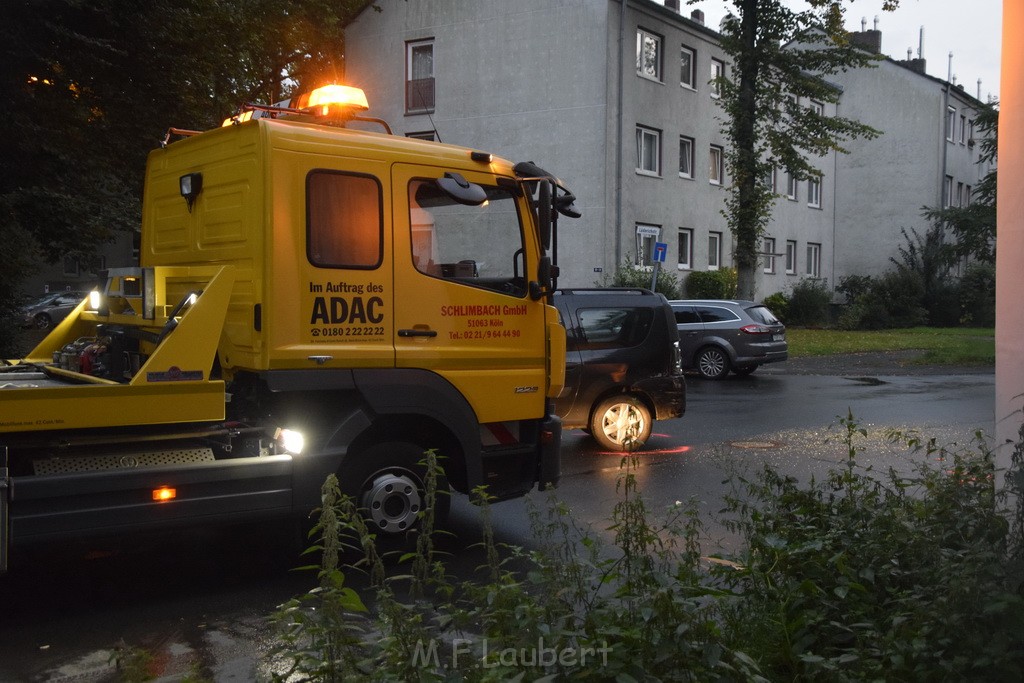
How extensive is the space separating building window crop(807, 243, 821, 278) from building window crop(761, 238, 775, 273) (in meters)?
3.48

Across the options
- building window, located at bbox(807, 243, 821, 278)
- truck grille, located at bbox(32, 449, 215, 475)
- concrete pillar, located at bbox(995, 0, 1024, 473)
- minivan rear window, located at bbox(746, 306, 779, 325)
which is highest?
building window, located at bbox(807, 243, 821, 278)

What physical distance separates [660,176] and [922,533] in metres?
30.1

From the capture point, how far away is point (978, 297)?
1724 inches

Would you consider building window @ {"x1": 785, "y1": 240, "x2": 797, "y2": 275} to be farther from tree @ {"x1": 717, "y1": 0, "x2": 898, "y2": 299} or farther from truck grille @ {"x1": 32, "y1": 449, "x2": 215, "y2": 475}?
truck grille @ {"x1": 32, "y1": 449, "x2": 215, "y2": 475}

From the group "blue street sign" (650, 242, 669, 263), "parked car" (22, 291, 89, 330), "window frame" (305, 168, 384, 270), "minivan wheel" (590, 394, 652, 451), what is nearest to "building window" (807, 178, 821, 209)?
"blue street sign" (650, 242, 669, 263)

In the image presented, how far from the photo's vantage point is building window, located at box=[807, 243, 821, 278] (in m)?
44.9

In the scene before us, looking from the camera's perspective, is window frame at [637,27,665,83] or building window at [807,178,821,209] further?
building window at [807,178,821,209]

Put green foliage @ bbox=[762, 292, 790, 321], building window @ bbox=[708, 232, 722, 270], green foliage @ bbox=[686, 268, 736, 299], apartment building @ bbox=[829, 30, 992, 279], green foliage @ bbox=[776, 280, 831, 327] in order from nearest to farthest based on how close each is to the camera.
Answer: green foliage @ bbox=[686, 268, 736, 299]
building window @ bbox=[708, 232, 722, 270]
green foliage @ bbox=[762, 292, 790, 321]
green foliage @ bbox=[776, 280, 831, 327]
apartment building @ bbox=[829, 30, 992, 279]

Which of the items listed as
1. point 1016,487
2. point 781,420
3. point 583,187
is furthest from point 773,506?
point 583,187

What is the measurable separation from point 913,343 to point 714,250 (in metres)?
7.82

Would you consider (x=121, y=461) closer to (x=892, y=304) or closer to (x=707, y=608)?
(x=707, y=608)

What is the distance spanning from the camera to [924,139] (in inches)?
1882

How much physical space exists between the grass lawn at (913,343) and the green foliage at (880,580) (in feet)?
72.2

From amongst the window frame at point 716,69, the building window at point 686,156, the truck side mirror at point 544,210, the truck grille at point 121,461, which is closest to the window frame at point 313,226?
the truck side mirror at point 544,210
